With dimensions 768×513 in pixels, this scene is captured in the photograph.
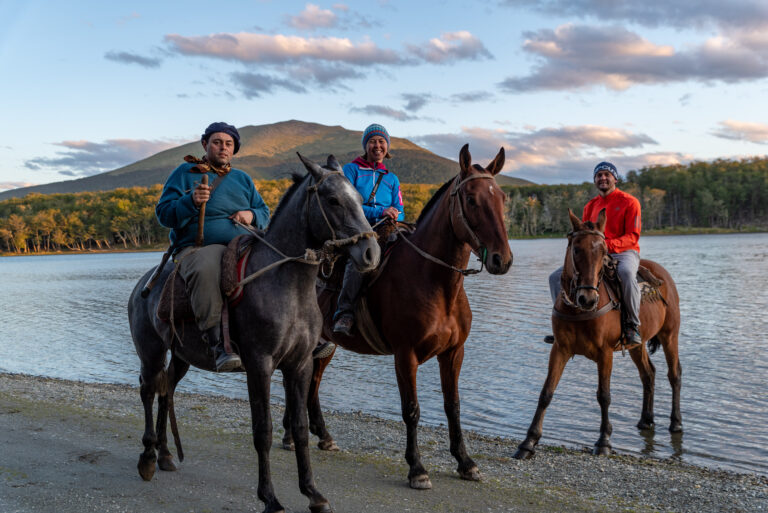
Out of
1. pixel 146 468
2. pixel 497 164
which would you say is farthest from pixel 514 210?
pixel 146 468

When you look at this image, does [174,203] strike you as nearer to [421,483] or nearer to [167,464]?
[167,464]

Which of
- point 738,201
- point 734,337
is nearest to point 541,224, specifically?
point 738,201

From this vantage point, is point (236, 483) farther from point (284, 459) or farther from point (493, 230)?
point (493, 230)

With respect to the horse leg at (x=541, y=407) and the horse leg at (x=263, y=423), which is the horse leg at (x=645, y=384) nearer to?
the horse leg at (x=541, y=407)

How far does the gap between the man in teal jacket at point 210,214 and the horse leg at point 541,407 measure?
4.38 metres

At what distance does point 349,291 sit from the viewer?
22.4 feet

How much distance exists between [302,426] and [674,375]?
294 inches

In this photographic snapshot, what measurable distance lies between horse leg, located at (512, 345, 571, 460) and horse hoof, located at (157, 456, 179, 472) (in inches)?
167

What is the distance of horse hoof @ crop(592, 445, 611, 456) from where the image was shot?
8.15m

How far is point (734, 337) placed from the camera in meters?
17.9

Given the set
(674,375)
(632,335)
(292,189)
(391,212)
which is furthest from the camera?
(674,375)

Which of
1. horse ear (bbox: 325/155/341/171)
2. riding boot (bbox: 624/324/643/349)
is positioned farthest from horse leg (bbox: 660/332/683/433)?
horse ear (bbox: 325/155/341/171)

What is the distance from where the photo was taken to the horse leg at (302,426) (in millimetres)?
5242

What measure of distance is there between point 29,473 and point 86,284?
4481 centimetres
